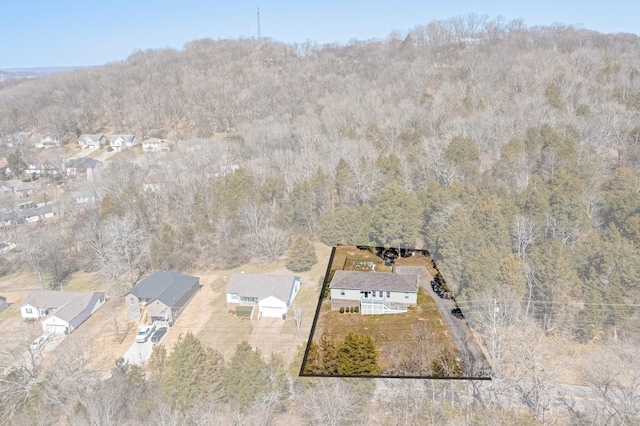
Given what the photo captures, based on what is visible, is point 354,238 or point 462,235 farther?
point 354,238

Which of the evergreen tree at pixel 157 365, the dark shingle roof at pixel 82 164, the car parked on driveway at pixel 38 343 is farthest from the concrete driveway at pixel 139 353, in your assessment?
the dark shingle roof at pixel 82 164

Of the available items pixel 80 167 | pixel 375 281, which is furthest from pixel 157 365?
pixel 80 167

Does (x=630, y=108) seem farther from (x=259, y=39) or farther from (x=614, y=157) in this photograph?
(x=259, y=39)

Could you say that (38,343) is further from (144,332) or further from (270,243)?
(270,243)

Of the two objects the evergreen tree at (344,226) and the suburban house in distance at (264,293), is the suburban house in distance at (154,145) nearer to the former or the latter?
the evergreen tree at (344,226)

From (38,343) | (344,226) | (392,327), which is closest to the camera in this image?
(392,327)

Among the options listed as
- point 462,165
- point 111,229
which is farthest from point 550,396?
point 111,229
